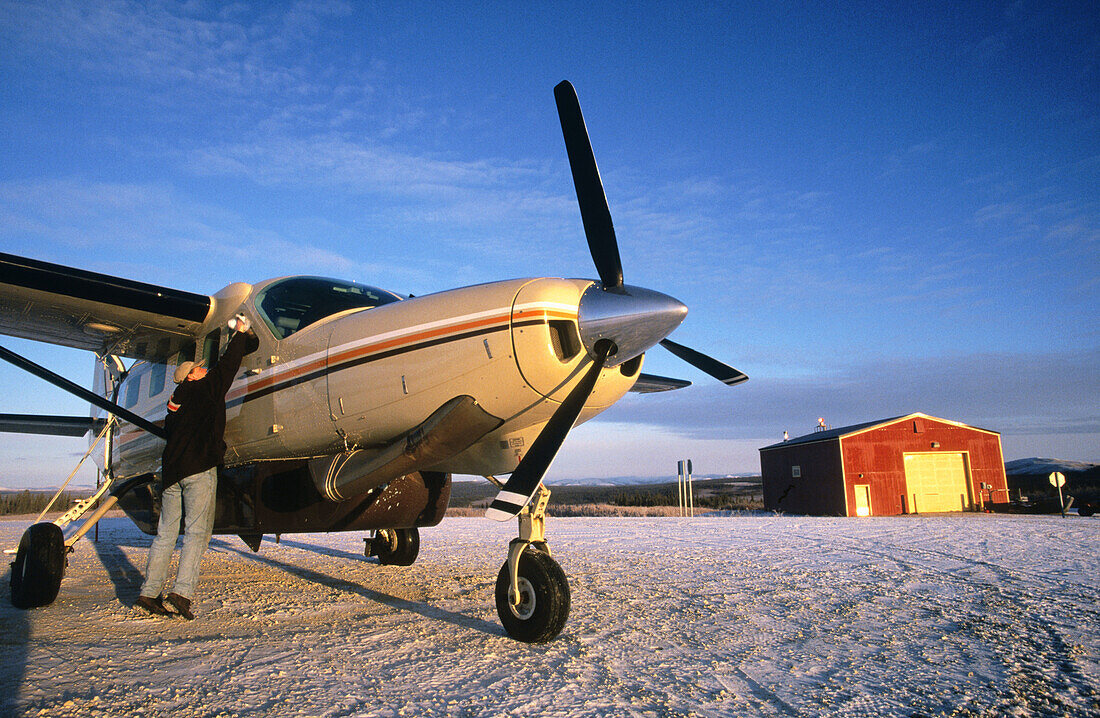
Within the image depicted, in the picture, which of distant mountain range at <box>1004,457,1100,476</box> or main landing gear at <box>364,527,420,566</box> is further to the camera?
distant mountain range at <box>1004,457,1100,476</box>

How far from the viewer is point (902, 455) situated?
26844 mm

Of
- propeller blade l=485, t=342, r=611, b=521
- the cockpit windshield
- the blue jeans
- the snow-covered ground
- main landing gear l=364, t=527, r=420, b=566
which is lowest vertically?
the snow-covered ground

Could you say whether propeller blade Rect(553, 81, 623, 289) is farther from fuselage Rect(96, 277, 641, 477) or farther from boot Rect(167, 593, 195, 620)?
boot Rect(167, 593, 195, 620)

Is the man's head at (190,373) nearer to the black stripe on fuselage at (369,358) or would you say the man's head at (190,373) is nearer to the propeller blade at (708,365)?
the black stripe on fuselage at (369,358)

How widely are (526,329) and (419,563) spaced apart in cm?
587

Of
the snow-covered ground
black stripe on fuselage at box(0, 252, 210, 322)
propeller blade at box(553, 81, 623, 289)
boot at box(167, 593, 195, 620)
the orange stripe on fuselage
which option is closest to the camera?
the snow-covered ground

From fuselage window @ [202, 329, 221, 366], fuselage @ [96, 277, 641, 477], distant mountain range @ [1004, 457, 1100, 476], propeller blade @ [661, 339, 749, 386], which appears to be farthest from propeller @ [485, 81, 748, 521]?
distant mountain range @ [1004, 457, 1100, 476]

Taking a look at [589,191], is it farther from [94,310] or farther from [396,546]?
[396,546]

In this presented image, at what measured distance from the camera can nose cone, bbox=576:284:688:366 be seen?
155 inches

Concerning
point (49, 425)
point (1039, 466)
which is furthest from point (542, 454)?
point (1039, 466)

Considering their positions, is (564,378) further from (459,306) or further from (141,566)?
(141,566)

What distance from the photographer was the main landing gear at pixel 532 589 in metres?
4.14

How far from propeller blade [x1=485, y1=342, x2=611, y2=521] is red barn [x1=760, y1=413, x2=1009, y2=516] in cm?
2508

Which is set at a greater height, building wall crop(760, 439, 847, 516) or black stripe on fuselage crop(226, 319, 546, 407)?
black stripe on fuselage crop(226, 319, 546, 407)
